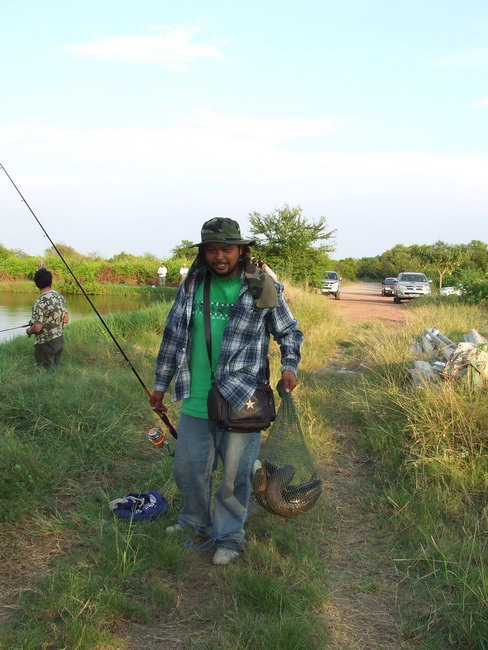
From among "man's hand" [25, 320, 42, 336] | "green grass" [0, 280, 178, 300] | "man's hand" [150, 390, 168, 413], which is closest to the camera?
"man's hand" [150, 390, 168, 413]

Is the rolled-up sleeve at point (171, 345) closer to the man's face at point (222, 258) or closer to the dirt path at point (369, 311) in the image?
the man's face at point (222, 258)

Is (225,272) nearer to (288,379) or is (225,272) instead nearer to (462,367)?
(288,379)

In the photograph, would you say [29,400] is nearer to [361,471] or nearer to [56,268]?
[361,471]

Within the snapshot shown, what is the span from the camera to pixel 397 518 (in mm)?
4016

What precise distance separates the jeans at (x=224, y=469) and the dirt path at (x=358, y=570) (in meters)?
0.59

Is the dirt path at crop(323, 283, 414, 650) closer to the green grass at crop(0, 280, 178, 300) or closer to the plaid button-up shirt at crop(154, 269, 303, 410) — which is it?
the plaid button-up shirt at crop(154, 269, 303, 410)

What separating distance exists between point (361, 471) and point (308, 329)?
Result: 24.5ft

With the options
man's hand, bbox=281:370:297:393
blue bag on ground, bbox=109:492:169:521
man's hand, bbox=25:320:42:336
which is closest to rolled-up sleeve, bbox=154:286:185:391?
man's hand, bbox=281:370:297:393

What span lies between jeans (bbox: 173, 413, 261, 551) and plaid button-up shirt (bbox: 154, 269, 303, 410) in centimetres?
23

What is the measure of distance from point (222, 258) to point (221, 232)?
139 mm

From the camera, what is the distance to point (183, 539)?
3662mm

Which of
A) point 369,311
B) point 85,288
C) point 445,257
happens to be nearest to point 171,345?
point 369,311

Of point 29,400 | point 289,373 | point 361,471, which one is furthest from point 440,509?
point 29,400

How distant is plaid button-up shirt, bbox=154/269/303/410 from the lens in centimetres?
340
